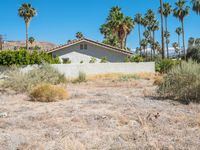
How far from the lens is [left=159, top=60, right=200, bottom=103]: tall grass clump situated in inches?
513

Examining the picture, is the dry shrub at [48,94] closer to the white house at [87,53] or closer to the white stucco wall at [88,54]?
the white house at [87,53]

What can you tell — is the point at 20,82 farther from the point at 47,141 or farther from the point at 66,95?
the point at 47,141

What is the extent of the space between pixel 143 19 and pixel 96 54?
39.6m

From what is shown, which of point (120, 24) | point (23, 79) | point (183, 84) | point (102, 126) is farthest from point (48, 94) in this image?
point (120, 24)

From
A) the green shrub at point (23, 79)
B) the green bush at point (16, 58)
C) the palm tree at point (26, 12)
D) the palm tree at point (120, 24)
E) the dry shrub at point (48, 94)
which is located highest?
the palm tree at point (26, 12)

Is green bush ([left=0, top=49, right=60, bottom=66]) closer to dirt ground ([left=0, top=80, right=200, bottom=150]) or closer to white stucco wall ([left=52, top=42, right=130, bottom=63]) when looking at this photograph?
white stucco wall ([left=52, top=42, right=130, bottom=63])

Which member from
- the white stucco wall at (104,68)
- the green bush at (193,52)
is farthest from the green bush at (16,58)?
the green bush at (193,52)

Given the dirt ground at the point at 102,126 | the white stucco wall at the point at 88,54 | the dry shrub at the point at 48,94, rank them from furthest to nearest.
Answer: the white stucco wall at the point at 88,54, the dry shrub at the point at 48,94, the dirt ground at the point at 102,126

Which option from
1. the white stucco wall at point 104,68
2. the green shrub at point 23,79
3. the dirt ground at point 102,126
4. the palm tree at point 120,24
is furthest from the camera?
the palm tree at point 120,24

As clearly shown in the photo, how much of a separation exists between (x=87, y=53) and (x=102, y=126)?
95.7 feet

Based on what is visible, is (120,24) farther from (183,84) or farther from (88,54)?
(183,84)

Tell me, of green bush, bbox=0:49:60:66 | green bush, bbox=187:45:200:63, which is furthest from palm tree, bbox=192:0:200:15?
green bush, bbox=0:49:60:66

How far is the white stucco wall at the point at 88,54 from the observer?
1478 inches

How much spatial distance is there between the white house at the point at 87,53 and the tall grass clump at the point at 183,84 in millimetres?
23217
